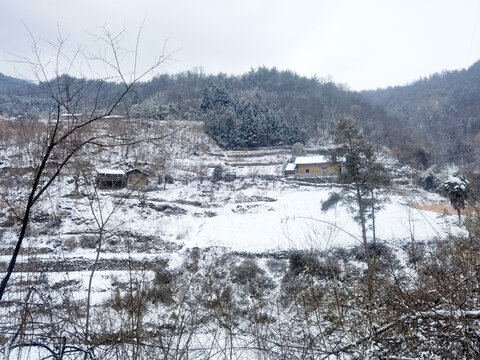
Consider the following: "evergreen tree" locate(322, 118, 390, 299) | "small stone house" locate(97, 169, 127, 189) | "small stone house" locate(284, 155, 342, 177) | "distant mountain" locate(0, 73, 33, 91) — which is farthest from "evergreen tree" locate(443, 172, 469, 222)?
"distant mountain" locate(0, 73, 33, 91)

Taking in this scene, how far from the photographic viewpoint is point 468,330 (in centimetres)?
146

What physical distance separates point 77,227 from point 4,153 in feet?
32.4

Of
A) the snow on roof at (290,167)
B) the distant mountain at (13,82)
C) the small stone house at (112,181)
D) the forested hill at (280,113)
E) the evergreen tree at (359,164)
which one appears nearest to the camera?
the distant mountain at (13,82)

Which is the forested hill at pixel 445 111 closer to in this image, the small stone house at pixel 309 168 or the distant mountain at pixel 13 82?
the small stone house at pixel 309 168

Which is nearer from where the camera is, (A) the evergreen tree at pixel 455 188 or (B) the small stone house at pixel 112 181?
(B) the small stone house at pixel 112 181

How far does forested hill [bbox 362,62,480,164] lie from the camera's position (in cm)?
2566

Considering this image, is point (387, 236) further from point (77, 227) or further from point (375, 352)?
point (77, 227)

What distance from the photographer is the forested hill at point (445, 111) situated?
25656mm

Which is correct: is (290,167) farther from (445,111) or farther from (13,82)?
(445,111)

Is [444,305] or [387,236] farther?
[387,236]

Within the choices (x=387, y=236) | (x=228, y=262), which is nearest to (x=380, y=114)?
(x=387, y=236)

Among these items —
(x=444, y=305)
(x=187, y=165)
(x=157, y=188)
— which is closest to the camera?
(x=444, y=305)

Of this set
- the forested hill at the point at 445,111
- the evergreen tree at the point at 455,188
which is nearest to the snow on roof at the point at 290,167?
the forested hill at the point at 445,111

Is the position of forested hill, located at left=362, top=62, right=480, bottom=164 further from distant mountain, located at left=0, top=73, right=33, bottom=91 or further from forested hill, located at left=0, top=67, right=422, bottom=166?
distant mountain, located at left=0, top=73, right=33, bottom=91
